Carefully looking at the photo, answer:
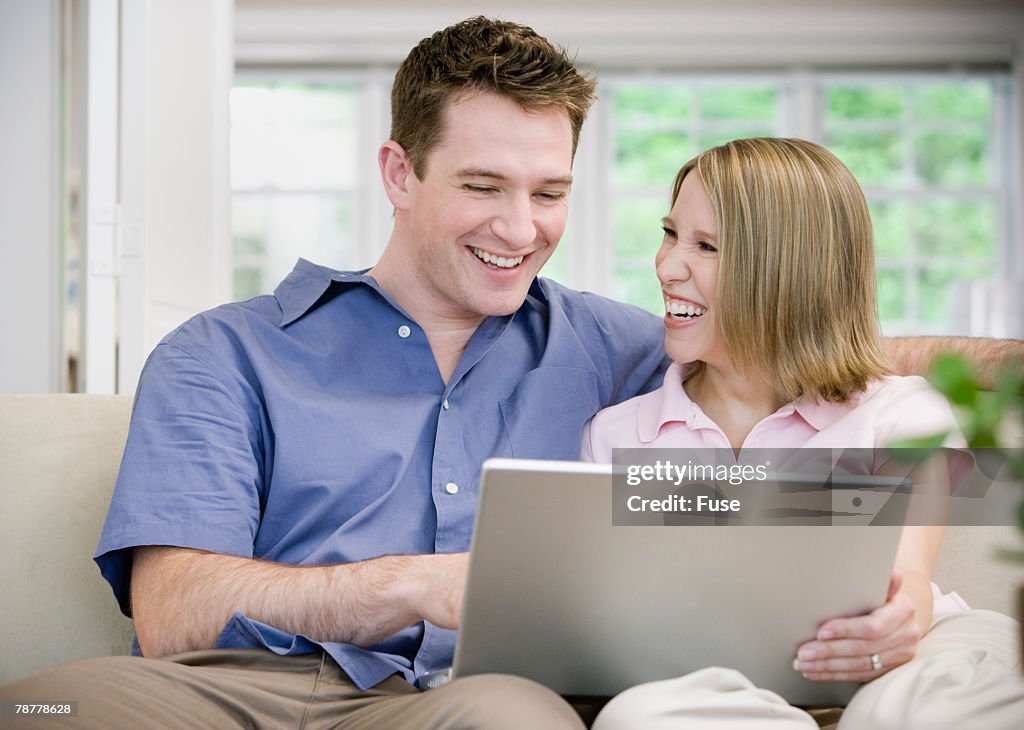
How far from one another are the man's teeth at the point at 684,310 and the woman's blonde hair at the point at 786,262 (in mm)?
44

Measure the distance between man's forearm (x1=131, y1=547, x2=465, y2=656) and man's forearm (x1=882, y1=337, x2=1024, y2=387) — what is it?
2.85 feet

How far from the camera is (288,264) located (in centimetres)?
594

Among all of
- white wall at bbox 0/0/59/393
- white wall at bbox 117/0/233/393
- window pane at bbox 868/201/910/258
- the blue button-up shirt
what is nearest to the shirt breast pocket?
the blue button-up shirt

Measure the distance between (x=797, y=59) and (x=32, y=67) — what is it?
4.30 metres

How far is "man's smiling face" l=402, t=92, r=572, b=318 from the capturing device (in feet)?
5.55

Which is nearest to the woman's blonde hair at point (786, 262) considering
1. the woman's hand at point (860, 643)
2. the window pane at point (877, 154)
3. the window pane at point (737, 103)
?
the woman's hand at point (860, 643)

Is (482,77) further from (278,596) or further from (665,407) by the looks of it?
(278,596)

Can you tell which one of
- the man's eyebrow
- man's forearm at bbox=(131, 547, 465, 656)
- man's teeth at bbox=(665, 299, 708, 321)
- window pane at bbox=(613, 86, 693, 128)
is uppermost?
window pane at bbox=(613, 86, 693, 128)

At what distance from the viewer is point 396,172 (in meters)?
1.88

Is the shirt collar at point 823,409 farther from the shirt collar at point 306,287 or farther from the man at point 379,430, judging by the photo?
the shirt collar at point 306,287

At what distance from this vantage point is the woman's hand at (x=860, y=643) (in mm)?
1113

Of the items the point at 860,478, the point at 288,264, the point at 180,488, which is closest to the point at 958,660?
the point at 860,478

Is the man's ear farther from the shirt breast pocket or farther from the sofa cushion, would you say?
the sofa cushion

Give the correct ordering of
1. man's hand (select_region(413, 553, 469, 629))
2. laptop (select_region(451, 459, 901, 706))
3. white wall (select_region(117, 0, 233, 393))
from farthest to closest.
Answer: white wall (select_region(117, 0, 233, 393)) < man's hand (select_region(413, 553, 469, 629)) < laptop (select_region(451, 459, 901, 706))
